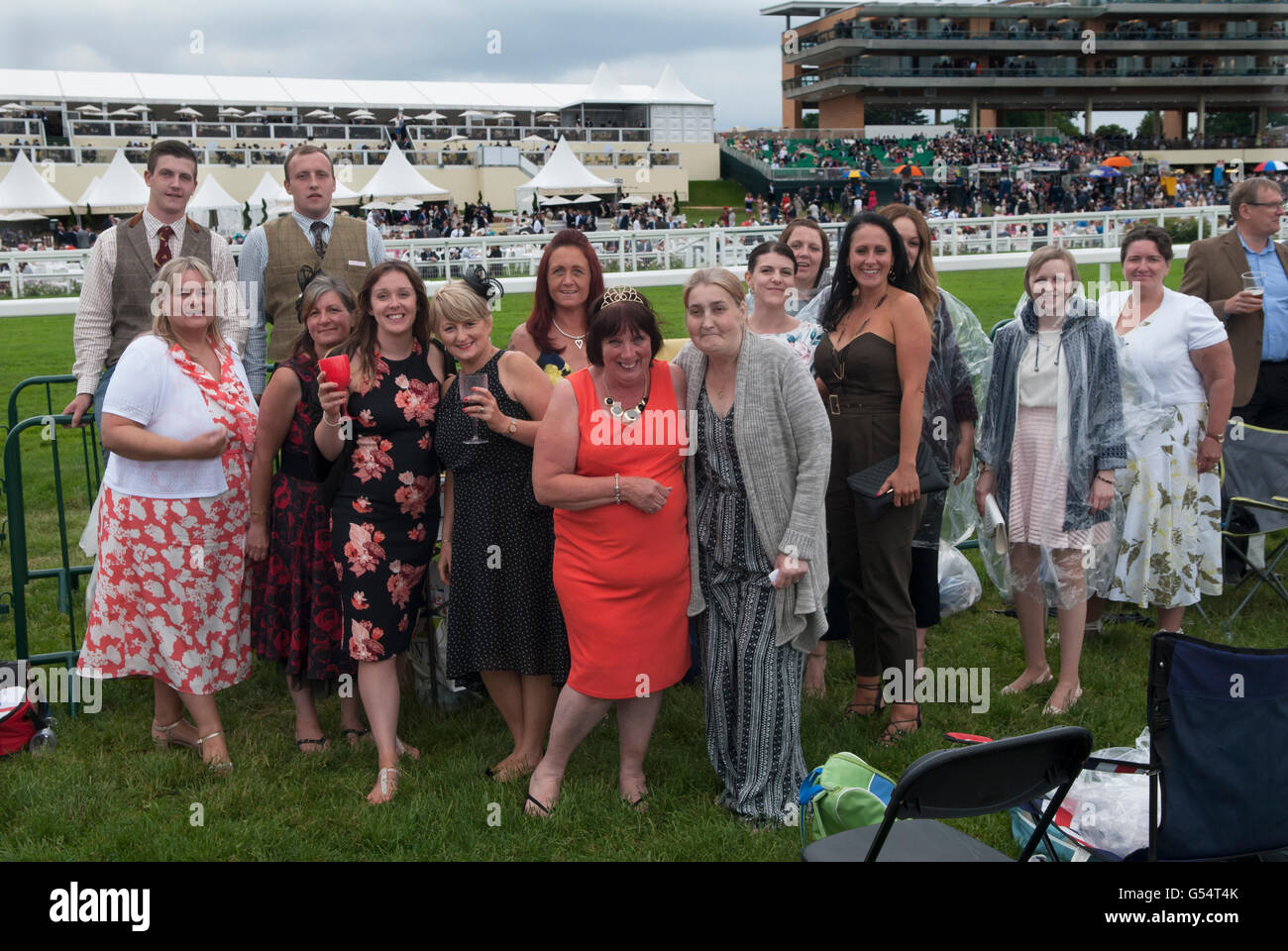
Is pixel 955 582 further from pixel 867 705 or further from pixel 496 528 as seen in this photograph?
pixel 496 528

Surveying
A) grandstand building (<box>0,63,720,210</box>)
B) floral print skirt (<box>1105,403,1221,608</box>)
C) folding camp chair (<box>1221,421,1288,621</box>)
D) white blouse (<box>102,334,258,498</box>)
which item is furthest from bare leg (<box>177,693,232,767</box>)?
grandstand building (<box>0,63,720,210</box>)

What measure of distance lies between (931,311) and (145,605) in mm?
3481

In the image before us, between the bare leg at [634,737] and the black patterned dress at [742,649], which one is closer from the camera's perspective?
the black patterned dress at [742,649]

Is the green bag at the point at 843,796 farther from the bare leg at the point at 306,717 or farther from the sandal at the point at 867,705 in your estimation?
the bare leg at the point at 306,717

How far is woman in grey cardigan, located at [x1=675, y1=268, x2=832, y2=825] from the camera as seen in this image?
380 centimetres

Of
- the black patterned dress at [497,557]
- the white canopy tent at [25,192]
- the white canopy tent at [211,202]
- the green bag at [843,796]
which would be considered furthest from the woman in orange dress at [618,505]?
the white canopy tent at [25,192]

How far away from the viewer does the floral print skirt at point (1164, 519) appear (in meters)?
5.39


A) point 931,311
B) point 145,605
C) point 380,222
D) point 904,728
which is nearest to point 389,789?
point 145,605

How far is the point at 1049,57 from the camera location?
8362 cm

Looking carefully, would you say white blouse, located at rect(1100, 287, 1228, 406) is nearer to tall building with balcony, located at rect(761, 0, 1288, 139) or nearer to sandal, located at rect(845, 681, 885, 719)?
sandal, located at rect(845, 681, 885, 719)

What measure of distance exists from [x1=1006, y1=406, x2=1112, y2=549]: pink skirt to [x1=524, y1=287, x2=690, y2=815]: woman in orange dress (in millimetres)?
1838

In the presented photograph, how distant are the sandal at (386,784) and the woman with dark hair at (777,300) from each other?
2383 millimetres

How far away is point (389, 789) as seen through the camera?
4.11 meters

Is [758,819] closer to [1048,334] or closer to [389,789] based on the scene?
[389,789]
